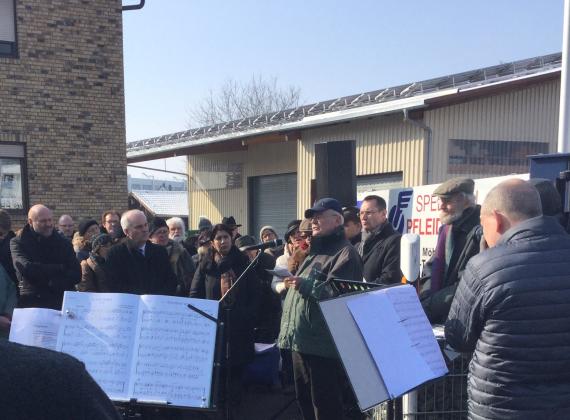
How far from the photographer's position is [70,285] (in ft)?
16.4

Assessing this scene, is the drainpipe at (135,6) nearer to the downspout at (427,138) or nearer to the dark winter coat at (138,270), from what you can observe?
the downspout at (427,138)

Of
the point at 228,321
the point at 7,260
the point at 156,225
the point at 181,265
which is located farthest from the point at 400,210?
the point at 7,260

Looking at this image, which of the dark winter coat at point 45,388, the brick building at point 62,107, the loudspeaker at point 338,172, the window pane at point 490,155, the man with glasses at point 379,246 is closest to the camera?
the dark winter coat at point 45,388

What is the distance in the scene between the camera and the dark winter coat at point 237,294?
4801 millimetres

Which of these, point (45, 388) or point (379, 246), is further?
point (379, 246)

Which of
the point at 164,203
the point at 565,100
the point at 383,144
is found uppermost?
the point at 565,100

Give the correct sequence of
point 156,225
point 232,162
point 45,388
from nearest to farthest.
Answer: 1. point 45,388
2. point 156,225
3. point 232,162

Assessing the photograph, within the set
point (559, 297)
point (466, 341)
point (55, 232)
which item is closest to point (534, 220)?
point (559, 297)

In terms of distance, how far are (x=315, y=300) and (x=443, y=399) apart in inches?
39.4

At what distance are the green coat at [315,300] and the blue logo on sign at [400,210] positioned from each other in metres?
3.25

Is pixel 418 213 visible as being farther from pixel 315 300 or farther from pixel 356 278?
pixel 315 300

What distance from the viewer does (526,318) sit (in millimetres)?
2234

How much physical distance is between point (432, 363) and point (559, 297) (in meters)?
0.68

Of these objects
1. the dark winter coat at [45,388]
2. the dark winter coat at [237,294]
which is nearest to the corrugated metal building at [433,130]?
the dark winter coat at [237,294]
